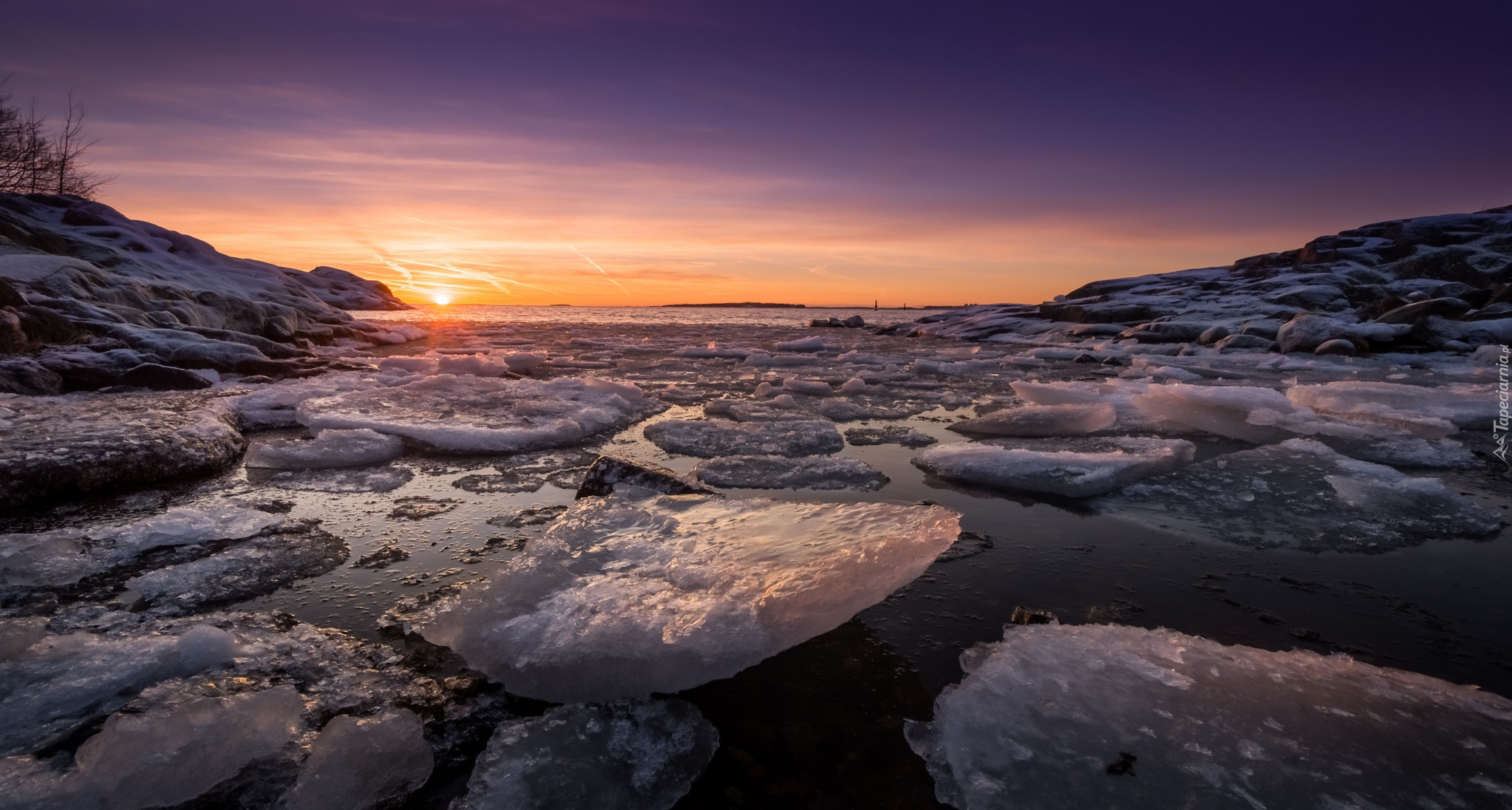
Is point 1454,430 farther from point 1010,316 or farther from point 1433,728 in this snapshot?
point 1010,316

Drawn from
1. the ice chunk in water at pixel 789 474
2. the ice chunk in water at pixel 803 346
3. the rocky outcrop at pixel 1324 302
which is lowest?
the ice chunk in water at pixel 789 474

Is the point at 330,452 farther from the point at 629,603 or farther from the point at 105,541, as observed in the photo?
the point at 629,603

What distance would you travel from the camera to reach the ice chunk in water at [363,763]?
4.67ft

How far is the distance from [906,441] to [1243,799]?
3814 millimetres

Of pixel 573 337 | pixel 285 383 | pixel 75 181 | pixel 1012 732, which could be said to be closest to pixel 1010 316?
pixel 573 337

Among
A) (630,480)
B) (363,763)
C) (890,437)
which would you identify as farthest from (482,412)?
(363,763)

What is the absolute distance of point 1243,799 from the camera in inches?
55.1

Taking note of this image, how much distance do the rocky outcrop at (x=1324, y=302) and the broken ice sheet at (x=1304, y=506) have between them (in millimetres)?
14177

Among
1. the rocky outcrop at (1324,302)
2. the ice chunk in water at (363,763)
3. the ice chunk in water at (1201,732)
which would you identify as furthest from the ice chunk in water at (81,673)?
the rocky outcrop at (1324,302)

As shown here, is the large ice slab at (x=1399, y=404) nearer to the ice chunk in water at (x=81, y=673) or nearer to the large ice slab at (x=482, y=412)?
the large ice slab at (x=482, y=412)

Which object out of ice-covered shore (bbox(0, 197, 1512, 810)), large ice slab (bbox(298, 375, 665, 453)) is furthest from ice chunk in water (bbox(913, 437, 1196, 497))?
large ice slab (bbox(298, 375, 665, 453))

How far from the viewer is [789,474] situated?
13.2ft

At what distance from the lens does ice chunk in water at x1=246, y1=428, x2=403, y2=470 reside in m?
4.10

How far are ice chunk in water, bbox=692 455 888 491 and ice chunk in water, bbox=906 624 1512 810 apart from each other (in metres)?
1.93
